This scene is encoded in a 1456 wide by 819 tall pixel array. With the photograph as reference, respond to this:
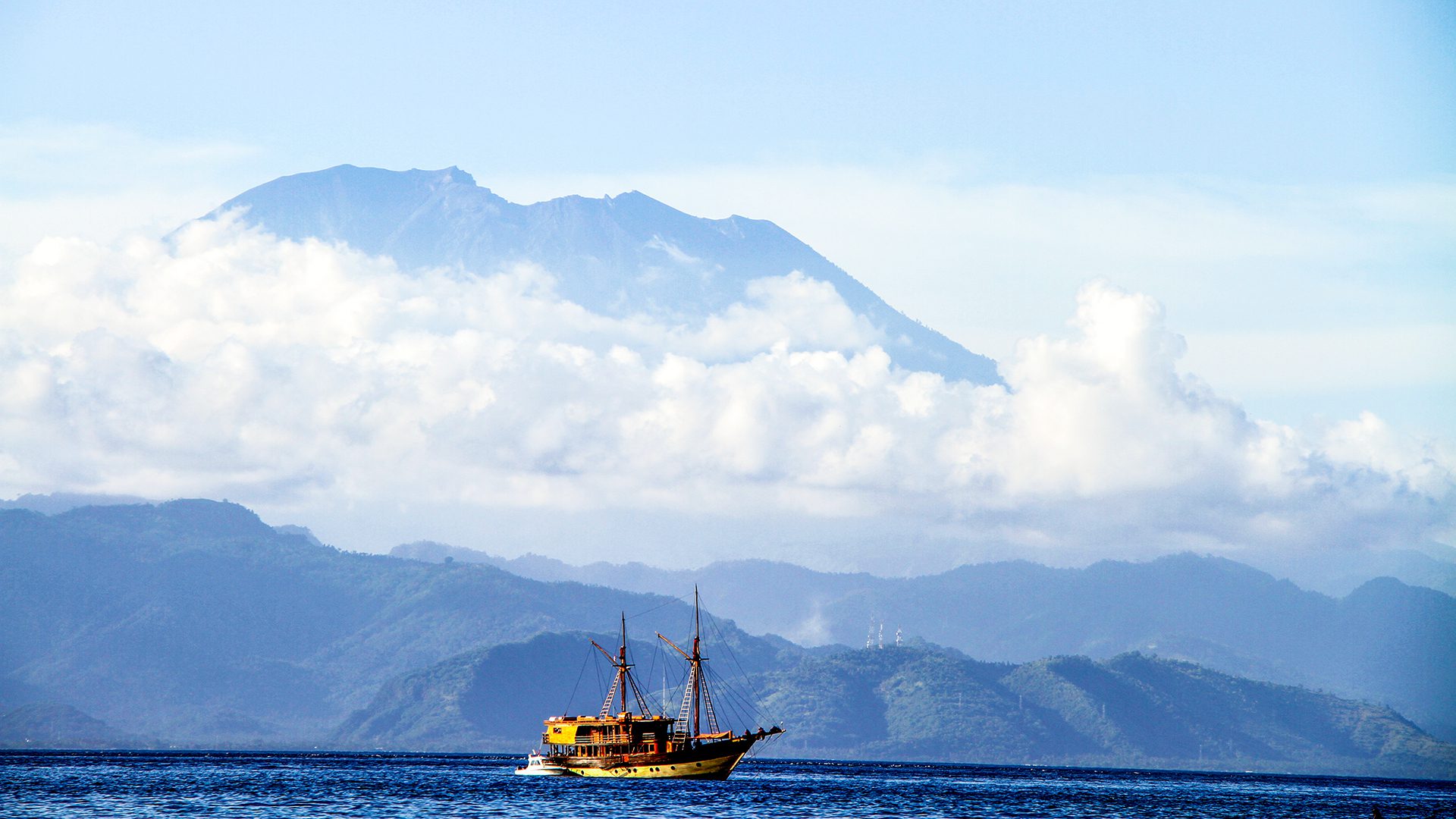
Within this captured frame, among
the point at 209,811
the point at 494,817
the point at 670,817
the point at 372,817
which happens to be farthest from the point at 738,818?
the point at 209,811

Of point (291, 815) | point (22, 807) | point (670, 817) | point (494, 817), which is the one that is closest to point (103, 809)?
point (22, 807)

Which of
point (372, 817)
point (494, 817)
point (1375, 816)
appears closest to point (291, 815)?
point (372, 817)

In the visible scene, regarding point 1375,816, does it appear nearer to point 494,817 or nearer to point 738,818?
point 738,818

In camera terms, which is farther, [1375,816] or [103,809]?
[103,809]

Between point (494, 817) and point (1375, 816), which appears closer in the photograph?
point (1375, 816)

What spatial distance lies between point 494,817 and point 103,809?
149 feet

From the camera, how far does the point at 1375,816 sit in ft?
566

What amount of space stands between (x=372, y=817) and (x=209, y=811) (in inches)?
807

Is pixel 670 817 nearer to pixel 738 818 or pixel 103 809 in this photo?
pixel 738 818

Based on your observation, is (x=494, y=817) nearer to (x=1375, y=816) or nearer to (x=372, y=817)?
(x=372, y=817)

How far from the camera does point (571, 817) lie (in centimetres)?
19550

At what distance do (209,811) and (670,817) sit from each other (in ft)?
A: 175

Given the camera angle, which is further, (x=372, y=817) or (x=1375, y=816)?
(x=372, y=817)

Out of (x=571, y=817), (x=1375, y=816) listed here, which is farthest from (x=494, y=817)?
(x=1375, y=816)
